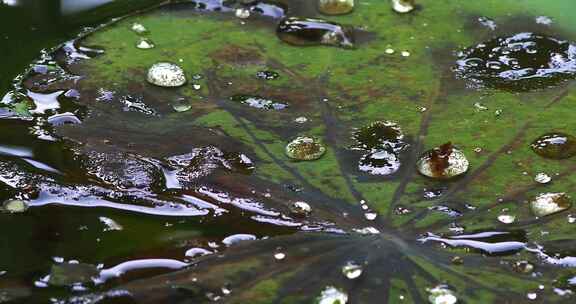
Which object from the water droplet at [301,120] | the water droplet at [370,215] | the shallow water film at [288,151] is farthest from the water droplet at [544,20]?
the water droplet at [370,215]

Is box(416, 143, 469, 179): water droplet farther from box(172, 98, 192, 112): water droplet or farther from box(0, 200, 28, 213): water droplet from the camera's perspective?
box(0, 200, 28, 213): water droplet

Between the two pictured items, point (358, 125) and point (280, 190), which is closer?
point (280, 190)

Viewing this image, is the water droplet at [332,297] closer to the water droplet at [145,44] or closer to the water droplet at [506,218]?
the water droplet at [506,218]

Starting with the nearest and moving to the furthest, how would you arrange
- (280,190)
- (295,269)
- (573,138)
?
(295,269) → (280,190) → (573,138)

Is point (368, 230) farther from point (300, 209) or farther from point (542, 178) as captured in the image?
point (542, 178)

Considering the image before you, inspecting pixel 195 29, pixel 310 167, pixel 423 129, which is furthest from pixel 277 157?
pixel 195 29

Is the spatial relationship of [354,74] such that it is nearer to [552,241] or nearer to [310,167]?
[310,167]
